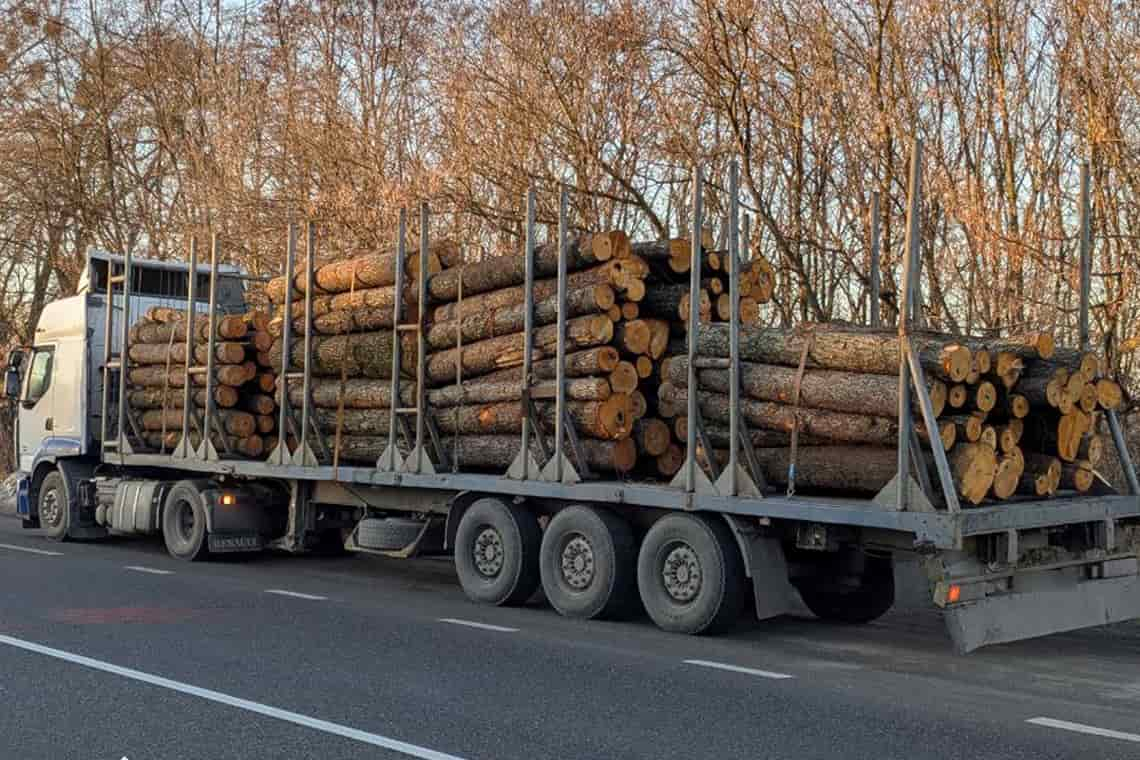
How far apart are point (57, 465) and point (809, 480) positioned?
11449 millimetres

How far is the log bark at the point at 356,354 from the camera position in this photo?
43.8 ft

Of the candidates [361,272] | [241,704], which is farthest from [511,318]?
[241,704]

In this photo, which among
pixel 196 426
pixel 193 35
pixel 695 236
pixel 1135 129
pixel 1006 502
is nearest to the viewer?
pixel 1006 502

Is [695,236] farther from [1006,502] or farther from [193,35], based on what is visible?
[193,35]

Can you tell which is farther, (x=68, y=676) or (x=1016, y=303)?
(x=1016, y=303)

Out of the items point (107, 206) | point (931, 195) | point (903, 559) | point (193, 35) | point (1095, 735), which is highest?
point (193, 35)

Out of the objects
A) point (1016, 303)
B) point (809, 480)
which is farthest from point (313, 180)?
point (809, 480)

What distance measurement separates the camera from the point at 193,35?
3153cm

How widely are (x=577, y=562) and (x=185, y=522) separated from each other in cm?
649

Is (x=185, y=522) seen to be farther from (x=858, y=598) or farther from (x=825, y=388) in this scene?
(x=825, y=388)

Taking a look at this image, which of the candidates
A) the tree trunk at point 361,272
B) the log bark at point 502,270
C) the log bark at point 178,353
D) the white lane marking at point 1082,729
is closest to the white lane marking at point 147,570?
the log bark at point 178,353

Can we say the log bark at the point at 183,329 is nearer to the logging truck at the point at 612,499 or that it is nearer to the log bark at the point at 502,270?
the logging truck at the point at 612,499

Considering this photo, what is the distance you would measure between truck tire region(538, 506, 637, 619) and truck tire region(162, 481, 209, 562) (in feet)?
18.2

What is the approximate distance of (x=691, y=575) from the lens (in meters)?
10.6
